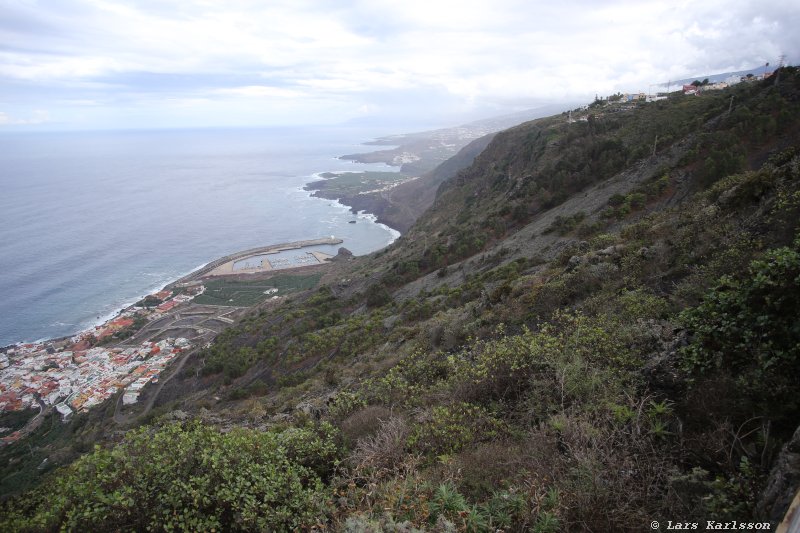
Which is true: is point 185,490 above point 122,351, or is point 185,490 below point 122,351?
above

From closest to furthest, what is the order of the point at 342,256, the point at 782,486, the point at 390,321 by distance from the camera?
the point at 782,486
the point at 390,321
the point at 342,256

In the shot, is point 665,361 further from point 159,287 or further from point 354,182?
point 354,182

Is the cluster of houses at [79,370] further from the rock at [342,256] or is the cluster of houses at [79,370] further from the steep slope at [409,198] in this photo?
the steep slope at [409,198]

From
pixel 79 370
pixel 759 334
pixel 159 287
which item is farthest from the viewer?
pixel 159 287

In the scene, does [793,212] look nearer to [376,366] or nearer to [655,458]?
[655,458]

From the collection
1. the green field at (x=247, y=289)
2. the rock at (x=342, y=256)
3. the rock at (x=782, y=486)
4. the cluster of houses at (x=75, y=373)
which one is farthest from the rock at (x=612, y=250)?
the rock at (x=342, y=256)

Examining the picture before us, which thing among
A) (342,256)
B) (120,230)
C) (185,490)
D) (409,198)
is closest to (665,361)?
(185,490)

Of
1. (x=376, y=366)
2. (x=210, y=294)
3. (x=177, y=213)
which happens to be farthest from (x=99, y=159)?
(x=376, y=366)
